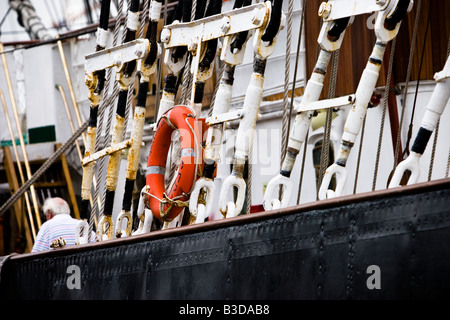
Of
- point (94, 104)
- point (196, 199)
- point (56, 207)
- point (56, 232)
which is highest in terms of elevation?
point (94, 104)

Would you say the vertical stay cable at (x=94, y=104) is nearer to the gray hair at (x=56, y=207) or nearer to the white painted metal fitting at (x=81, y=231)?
the white painted metal fitting at (x=81, y=231)

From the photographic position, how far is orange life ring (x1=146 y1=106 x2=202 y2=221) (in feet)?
15.8

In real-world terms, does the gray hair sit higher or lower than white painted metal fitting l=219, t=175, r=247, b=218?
higher

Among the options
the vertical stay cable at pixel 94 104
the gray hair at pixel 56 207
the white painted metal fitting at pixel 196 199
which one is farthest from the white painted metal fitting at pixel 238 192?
the gray hair at pixel 56 207

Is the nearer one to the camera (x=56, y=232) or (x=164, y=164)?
(x=164, y=164)

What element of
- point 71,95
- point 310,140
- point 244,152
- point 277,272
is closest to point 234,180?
point 244,152

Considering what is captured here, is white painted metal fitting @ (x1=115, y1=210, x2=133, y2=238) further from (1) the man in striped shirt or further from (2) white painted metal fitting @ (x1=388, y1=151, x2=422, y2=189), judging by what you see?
(2) white painted metal fitting @ (x1=388, y1=151, x2=422, y2=189)

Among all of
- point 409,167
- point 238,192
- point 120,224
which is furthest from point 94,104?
point 409,167

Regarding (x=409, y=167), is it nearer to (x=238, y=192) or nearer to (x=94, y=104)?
(x=238, y=192)

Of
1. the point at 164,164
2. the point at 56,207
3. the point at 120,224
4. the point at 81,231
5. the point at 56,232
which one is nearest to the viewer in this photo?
the point at 164,164

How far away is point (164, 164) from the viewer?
535 cm

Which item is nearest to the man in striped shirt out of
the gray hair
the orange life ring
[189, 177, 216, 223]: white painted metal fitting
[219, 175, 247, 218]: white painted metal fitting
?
the gray hair

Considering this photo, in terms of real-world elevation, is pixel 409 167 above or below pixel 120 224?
below
